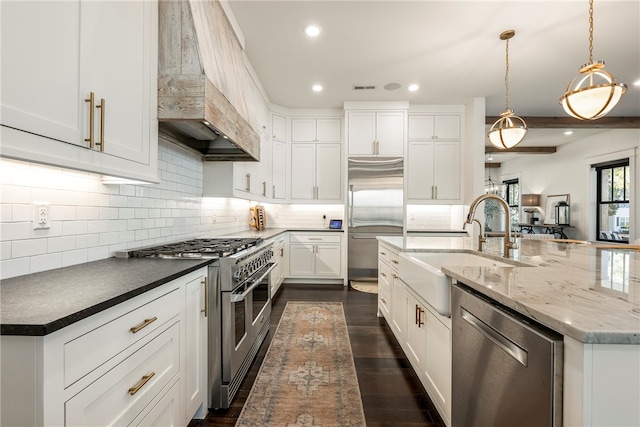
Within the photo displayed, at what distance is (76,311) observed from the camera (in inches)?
31.6

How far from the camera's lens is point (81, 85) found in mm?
1108

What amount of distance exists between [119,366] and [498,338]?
130 centimetres

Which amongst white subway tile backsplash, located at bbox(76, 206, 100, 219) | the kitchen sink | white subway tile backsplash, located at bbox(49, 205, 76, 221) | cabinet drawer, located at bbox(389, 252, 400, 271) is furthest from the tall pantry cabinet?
white subway tile backsplash, located at bbox(49, 205, 76, 221)

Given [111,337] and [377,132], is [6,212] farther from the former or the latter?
[377,132]

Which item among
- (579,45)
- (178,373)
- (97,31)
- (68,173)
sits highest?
(579,45)

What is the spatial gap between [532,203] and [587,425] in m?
9.15

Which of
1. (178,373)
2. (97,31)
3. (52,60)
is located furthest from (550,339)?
(97,31)

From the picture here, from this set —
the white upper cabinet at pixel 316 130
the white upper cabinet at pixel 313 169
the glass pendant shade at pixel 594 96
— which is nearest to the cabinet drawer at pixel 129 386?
the glass pendant shade at pixel 594 96

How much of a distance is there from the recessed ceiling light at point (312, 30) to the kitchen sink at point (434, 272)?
2.32 metres

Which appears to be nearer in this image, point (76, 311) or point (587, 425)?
point (587, 425)

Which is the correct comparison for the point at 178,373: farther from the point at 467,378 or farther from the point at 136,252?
the point at 467,378

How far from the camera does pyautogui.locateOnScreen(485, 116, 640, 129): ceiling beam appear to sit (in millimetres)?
5102

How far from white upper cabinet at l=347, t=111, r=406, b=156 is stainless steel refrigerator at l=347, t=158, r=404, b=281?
0.55 ft

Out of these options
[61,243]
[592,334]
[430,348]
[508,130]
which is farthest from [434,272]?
[508,130]
